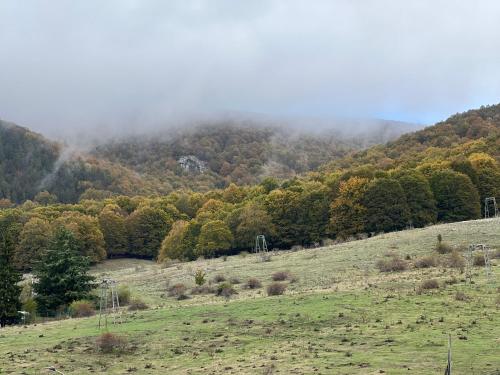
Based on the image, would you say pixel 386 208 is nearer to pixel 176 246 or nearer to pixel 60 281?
pixel 176 246

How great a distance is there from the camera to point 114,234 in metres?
124

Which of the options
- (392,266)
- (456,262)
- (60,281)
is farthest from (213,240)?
(456,262)

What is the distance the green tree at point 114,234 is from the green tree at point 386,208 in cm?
5773

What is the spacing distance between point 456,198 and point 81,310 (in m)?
63.6

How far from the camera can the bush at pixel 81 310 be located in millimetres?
45100

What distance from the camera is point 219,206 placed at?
131m

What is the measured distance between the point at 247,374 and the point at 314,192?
77776 mm

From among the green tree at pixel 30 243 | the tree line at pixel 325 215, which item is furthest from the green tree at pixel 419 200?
the green tree at pixel 30 243

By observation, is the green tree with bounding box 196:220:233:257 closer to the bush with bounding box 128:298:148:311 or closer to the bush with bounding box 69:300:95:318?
the bush with bounding box 69:300:95:318

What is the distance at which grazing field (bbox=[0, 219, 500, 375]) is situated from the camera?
23.3 m

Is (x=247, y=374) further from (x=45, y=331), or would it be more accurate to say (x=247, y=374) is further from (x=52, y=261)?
(x=52, y=261)

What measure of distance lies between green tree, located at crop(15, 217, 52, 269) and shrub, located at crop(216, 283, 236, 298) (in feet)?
228

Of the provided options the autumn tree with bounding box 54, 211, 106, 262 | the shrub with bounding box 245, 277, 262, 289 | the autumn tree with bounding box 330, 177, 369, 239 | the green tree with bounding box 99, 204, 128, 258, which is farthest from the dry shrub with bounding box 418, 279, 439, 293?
the green tree with bounding box 99, 204, 128, 258

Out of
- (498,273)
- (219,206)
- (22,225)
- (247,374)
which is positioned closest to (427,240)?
(498,273)
